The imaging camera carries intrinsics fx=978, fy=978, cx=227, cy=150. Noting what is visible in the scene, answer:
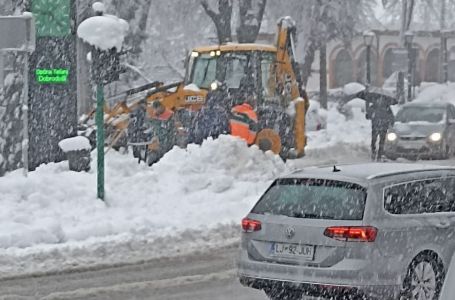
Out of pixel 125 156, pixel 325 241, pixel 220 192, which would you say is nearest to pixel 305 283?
pixel 325 241

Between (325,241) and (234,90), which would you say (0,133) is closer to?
(234,90)

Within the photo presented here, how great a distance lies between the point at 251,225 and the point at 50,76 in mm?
11195

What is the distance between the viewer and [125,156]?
2186 centimetres

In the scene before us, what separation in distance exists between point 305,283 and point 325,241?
0.43 metres

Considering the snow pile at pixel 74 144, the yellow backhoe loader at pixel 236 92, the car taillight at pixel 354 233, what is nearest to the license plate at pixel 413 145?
the yellow backhoe loader at pixel 236 92

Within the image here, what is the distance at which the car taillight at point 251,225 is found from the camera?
9.34 metres

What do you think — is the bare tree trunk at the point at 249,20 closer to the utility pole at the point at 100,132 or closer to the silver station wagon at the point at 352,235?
the utility pole at the point at 100,132

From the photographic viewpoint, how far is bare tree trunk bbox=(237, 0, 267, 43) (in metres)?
37.8

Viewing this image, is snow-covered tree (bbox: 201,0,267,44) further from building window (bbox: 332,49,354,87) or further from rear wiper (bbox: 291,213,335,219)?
building window (bbox: 332,49,354,87)

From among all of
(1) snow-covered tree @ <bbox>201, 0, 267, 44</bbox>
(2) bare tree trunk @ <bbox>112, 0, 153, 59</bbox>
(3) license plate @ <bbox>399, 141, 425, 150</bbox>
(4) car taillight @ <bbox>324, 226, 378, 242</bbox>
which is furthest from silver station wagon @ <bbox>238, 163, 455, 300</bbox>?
(1) snow-covered tree @ <bbox>201, 0, 267, 44</bbox>

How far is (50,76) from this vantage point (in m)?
19.7

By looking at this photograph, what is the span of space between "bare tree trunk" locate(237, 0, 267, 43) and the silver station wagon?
1124 inches

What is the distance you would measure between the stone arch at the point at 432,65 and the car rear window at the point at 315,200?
61.8 metres

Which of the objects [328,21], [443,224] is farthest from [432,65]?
[443,224]
